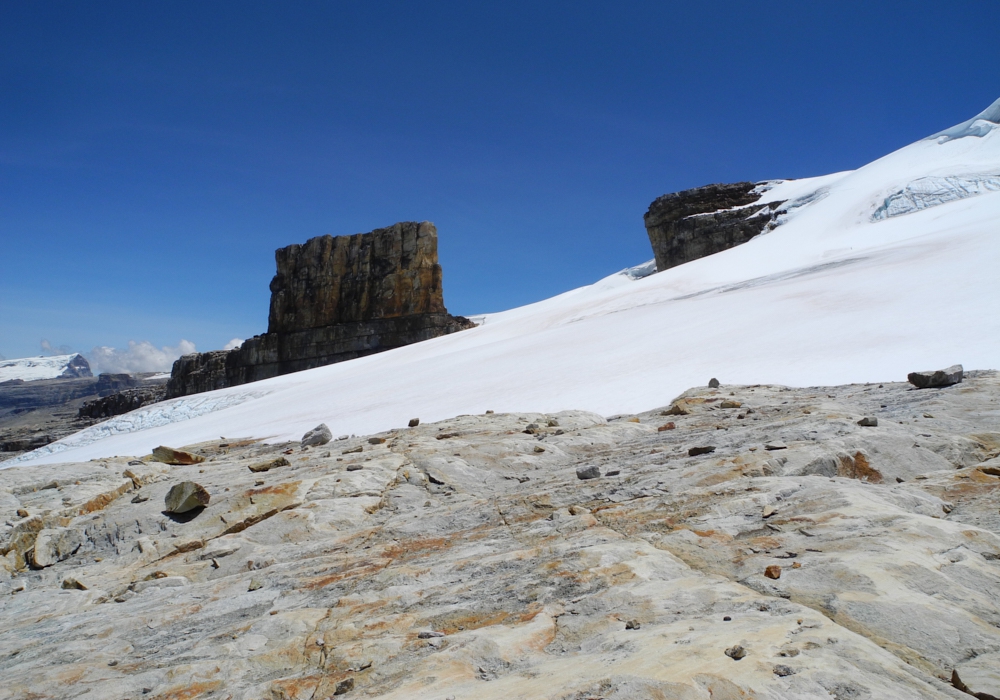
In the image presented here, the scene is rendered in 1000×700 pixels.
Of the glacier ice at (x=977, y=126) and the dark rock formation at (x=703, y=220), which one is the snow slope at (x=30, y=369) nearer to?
the dark rock formation at (x=703, y=220)

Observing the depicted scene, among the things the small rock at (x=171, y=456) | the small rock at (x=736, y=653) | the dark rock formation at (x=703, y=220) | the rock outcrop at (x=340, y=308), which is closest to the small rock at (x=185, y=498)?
the small rock at (x=171, y=456)

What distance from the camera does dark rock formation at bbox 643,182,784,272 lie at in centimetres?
4203

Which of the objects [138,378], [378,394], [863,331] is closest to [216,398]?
[378,394]

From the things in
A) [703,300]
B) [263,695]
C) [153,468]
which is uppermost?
[703,300]

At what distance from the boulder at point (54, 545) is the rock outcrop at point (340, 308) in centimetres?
3547

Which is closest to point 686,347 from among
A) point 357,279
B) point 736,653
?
point 736,653

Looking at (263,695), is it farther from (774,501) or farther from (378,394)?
(378,394)

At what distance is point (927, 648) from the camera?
2240 mm

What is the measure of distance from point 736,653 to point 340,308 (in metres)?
45.8

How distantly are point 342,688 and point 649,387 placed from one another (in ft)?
24.7

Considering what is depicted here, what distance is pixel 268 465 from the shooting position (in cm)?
679

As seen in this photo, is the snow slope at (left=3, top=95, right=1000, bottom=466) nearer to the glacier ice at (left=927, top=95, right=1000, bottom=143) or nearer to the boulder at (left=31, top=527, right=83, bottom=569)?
the boulder at (left=31, top=527, right=83, bottom=569)

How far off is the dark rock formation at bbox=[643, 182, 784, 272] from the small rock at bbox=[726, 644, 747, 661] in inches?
1646

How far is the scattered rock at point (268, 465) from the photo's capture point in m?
6.70
